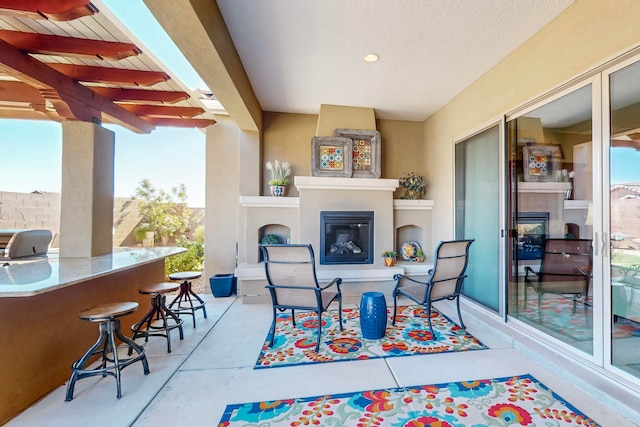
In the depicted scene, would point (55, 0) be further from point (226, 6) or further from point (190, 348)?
point (190, 348)

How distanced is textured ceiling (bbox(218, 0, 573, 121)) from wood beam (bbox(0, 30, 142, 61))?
1045 mm

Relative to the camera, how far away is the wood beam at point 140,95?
10.9 feet

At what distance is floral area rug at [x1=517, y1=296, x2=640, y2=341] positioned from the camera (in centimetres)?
197

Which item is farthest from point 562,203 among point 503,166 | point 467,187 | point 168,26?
point 168,26

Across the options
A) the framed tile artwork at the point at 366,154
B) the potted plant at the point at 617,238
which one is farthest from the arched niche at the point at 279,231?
the potted plant at the point at 617,238

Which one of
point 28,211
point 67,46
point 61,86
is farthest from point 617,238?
point 28,211

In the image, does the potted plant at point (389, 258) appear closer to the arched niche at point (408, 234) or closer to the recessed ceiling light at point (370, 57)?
the arched niche at point (408, 234)

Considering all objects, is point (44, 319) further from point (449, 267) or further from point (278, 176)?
point (449, 267)

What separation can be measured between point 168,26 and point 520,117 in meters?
3.52

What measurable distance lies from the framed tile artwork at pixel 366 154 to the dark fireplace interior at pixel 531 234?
219 cm

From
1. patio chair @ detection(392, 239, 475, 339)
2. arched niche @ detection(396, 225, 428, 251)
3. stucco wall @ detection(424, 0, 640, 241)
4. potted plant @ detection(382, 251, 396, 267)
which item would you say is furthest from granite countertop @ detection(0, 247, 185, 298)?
stucco wall @ detection(424, 0, 640, 241)

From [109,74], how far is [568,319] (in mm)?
5359

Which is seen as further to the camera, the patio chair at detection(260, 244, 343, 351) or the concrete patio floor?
the patio chair at detection(260, 244, 343, 351)

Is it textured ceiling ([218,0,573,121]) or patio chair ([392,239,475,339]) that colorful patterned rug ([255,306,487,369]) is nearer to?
patio chair ([392,239,475,339])
